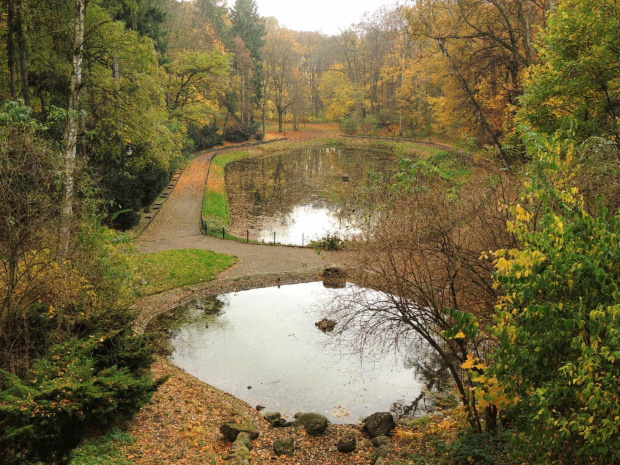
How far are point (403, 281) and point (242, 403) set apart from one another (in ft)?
17.4

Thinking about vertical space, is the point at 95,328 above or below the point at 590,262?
below

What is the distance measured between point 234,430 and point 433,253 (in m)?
5.63

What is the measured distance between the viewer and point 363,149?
60719mm

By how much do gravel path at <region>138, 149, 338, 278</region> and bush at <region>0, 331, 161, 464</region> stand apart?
8.73m

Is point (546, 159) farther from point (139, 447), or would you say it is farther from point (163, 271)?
point (163, 271)

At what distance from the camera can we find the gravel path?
20.2 metres

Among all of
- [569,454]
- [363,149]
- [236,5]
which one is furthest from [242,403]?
[236,5]

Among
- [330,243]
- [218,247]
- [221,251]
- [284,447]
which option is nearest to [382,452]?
[284,447]

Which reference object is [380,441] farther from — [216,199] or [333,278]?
[216,199]

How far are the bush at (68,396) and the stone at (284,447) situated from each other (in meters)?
2.80

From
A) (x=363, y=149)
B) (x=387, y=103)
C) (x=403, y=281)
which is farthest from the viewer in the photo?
(x=387, y=103)

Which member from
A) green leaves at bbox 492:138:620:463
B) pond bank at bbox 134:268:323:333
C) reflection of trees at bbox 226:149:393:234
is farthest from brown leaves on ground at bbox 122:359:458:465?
reflection of trees at bbox 226:149:393:234

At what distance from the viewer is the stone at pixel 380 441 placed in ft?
32.5

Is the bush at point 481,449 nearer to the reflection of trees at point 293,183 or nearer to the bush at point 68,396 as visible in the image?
the bush at point 68,396
